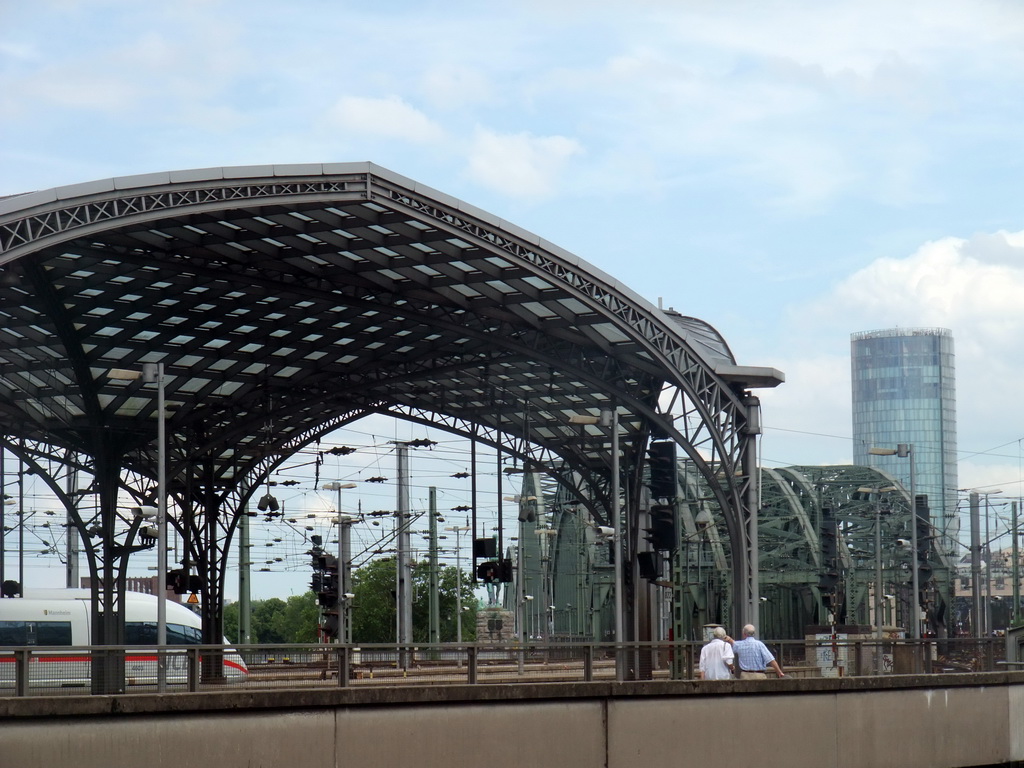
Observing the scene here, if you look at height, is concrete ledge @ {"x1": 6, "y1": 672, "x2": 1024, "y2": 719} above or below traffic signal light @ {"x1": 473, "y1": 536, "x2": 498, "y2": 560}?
below

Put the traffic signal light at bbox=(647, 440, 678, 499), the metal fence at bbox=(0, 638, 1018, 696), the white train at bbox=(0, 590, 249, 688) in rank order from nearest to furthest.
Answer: the metal fence at bbox=(0, 638, 1018, 696) < the traffic signal light at bbox=(647, 440, 678, 499) < the white train at bbox=(0, 590, 249, 688)

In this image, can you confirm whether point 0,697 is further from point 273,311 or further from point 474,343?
point 474,343

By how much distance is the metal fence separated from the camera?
50.3ft

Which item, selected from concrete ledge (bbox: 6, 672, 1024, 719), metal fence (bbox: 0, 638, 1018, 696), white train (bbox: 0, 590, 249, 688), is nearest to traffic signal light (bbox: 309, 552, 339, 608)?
white train (bbox: 0, 590, 249, 688)

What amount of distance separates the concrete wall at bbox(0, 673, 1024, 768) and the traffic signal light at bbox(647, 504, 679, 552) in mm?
10980

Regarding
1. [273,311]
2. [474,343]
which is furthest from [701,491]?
[273,311]

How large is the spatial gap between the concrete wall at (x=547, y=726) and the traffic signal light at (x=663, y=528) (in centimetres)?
1098

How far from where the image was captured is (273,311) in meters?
42.5

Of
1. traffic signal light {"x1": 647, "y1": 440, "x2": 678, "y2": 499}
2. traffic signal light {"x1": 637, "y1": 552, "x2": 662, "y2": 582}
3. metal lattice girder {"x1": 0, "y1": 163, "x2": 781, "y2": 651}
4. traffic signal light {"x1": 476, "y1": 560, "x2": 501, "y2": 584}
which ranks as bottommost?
A: traffic signal light {"x1": 476, "y1": 560, "x2": 501, "y2": 584}

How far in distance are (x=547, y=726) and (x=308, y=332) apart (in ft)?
99.3

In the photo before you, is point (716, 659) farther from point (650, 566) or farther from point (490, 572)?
point (490, 572)

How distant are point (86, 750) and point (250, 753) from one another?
1691 millimetres

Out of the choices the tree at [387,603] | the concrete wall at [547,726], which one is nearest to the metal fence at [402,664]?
the concrete wall at [547,726]

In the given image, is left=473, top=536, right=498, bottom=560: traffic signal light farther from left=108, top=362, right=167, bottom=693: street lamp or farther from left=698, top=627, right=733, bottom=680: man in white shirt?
left=698, top=627, right=733, bottom=680: man in white shirt
